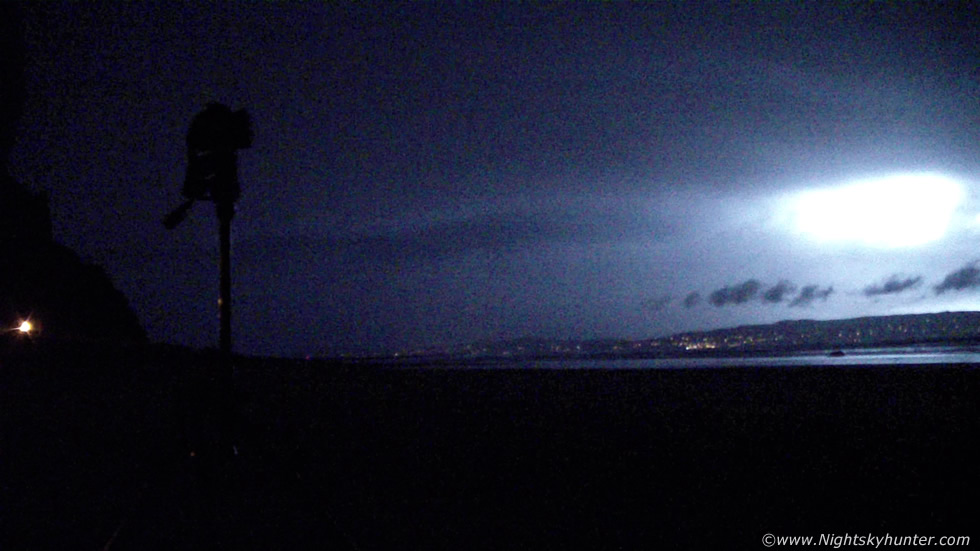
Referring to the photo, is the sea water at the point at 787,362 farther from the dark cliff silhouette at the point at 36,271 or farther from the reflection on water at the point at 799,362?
the dark cliff silhouette at the point at 36,271

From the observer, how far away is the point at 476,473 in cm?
870

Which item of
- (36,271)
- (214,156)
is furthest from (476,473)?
(36,271)

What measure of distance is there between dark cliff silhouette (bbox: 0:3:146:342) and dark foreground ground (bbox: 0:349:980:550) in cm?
2387

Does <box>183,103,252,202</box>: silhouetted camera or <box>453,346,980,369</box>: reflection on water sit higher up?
<box>183,103,252,202</box>: silhouetted camera

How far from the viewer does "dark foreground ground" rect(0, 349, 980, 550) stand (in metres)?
5.68

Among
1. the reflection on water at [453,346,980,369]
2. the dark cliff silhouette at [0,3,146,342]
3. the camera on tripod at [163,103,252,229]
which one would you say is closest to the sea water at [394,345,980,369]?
the reflection on water at [453,346,980,369]

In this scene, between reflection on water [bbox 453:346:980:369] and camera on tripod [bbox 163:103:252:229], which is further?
reflection on water [bbox 453:346:980:369]

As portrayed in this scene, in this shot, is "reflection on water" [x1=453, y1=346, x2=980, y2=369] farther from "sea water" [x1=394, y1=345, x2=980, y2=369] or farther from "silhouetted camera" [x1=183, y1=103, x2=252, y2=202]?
"silhouetted camera" [x1=183, y1=103, x2=252, y2=202]

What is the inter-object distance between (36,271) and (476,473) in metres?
40.8

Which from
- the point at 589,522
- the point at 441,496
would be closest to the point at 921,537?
the point at 589,522

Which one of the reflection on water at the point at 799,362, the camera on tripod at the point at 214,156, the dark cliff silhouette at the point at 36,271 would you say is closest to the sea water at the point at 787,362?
the reflection on water at the point at 799,362

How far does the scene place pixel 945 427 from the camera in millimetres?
12484

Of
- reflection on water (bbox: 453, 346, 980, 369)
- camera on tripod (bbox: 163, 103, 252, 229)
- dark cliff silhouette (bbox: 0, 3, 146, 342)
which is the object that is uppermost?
dark cliff silhouette (bbox: 0, 3, 146, 342)

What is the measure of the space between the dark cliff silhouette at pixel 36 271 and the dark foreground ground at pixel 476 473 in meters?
23.9
